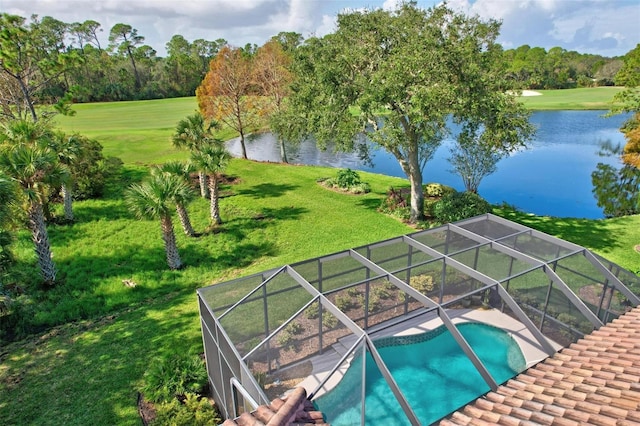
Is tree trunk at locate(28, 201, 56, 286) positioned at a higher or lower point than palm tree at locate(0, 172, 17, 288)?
lower

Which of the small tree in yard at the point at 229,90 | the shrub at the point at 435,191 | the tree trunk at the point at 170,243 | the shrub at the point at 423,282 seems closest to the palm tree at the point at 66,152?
the tree trunk at the point at 170,243

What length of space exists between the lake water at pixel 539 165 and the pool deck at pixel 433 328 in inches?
678

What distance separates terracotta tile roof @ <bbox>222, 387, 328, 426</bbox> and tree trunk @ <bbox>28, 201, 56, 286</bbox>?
1200cm

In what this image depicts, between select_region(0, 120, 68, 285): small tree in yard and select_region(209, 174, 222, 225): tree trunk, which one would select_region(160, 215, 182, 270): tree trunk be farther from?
select_region(0, 120, 68, 285): small tree in yard

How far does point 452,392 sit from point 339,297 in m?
3.51

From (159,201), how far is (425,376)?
10.8m

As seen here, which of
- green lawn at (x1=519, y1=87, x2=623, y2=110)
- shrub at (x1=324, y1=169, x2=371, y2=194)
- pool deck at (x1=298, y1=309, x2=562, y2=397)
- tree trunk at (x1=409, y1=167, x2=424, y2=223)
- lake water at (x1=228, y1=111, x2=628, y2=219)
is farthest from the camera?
green lawn at (x1=519, y1=87, x2=623, y2=110)

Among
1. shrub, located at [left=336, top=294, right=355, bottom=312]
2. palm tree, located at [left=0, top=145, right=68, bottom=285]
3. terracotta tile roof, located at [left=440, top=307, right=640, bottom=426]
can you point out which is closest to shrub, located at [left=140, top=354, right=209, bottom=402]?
shrub, located at [left=336, top=294, right=355, bottom=312]

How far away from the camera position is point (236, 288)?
343 inches

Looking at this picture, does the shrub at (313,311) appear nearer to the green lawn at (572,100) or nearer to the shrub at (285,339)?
the shrub at (285,339)

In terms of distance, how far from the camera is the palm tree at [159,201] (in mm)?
13977

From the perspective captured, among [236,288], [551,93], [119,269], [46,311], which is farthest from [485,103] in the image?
[551,93]

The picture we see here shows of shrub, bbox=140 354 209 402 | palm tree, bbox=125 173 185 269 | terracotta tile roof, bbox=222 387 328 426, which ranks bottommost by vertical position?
shrub, bbox=140 354 209 402

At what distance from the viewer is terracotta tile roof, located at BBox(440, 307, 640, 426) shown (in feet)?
15.8
